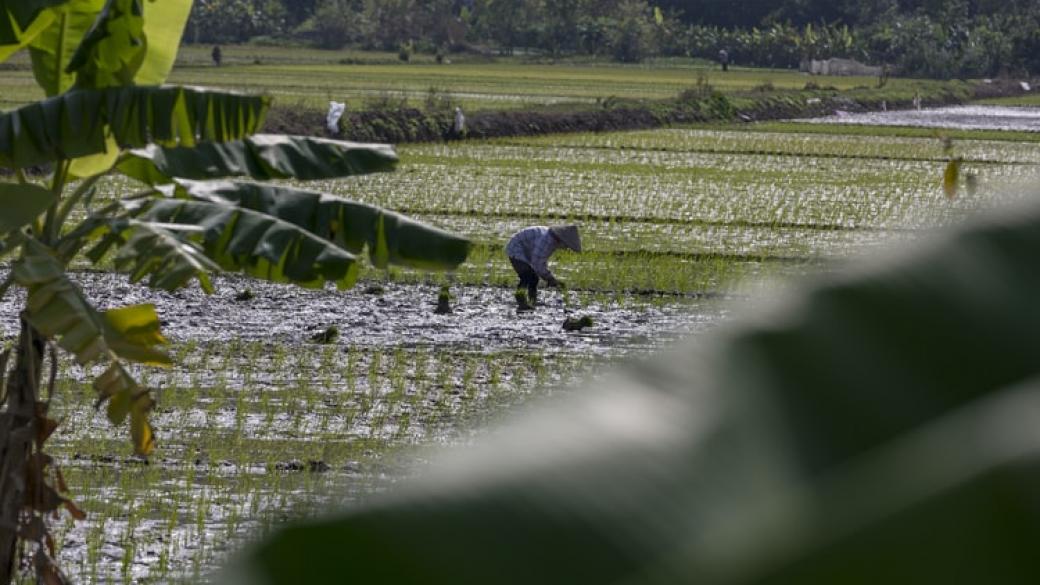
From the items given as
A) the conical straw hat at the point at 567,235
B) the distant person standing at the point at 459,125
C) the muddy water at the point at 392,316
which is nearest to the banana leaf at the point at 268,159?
the muddy water at the point at 392,316

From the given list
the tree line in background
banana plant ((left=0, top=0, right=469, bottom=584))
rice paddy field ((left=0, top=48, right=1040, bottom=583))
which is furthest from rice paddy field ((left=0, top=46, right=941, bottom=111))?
banana plant ((left=0, top=0, right=469, bottom=584))

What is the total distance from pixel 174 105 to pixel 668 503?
11.5 ft

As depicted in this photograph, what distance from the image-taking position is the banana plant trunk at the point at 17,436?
374cm

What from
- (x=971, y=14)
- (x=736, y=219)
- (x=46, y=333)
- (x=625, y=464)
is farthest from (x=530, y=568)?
(x=971, y=14)

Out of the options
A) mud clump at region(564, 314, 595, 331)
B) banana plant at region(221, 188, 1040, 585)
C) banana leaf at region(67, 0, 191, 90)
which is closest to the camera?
banana plant at region(221, 188, 1040, 585)

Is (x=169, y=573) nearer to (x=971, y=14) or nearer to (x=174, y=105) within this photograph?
(x=174, y=105)

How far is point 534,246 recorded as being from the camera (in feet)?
34.3

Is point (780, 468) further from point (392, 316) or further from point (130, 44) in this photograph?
point (392, 316)

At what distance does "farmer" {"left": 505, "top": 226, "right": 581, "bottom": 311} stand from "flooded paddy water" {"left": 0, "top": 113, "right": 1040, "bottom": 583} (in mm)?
211

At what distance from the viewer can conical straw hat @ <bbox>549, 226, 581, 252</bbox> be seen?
10.2 meters

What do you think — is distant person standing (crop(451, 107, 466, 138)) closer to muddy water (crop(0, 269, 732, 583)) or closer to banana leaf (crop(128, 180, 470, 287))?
muddy water (crop(0, 269, 732, 583))

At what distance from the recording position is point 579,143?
941 inches

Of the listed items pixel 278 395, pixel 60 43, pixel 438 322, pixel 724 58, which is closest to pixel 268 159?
pixel 60 43

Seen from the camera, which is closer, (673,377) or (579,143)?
(673,377)
